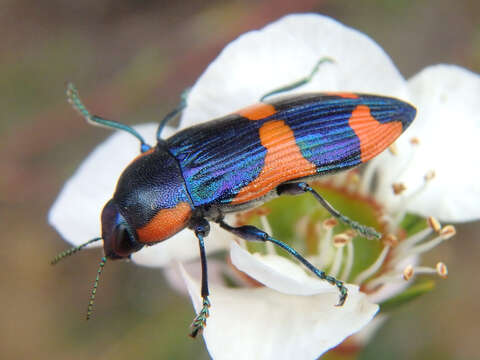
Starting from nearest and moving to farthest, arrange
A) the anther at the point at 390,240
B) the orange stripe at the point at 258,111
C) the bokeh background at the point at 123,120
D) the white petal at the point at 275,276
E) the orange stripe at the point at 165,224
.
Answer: the white petal at the point at 275,276 → the orange stripe at the point at 165,224 → the orange stripe at the point at 258,111 → the anther at the point at 390,240 → the bokeh background at the point at 123,120

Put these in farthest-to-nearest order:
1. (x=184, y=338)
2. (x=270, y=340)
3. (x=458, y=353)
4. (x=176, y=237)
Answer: (x=458, y=353) < (x=184, y=338) < (x=176, y=237) < (x=270, y=340)

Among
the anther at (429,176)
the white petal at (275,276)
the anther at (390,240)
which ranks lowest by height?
the anther at (390,240)

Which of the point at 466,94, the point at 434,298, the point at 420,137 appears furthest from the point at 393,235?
the point at 434,298

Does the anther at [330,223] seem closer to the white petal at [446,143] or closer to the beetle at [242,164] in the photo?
the beetle at [242,164]

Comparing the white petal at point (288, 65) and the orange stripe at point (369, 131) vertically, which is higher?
the white petal at point (288, 65)

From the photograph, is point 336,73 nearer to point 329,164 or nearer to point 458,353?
point 329,164

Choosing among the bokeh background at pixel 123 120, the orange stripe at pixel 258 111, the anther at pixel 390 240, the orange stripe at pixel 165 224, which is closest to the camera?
the orange stripe at pixel 165 224

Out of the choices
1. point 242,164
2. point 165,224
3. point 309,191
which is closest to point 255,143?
point 242,164

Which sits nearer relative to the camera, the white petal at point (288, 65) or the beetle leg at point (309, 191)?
the beetle leg at point (309, 191)

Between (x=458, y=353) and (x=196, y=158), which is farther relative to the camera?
(x=458, y=353)

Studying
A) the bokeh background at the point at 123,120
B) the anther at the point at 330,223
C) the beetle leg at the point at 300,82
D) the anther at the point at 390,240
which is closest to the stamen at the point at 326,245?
the anther at the point at 330,223
